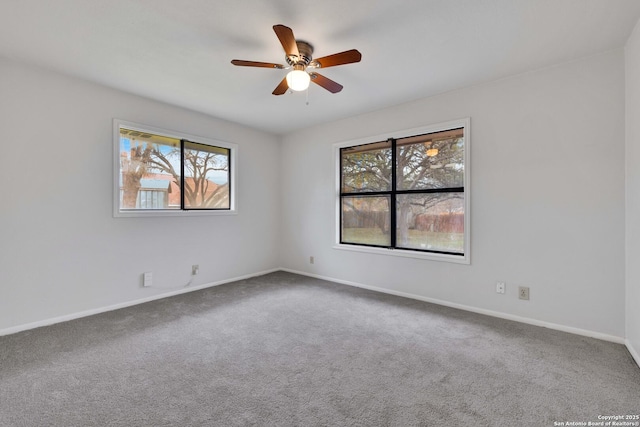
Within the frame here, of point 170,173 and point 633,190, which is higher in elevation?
point 170,173

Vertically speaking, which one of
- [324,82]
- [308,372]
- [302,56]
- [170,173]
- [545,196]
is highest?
[302,56]

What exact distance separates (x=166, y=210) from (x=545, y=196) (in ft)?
13.9

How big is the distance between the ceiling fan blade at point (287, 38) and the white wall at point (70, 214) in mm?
2340

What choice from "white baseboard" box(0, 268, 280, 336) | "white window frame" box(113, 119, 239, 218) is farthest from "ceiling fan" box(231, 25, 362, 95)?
"white baseboard" box(0, 268, 280, 336)

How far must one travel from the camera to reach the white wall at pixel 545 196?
93.4 inches

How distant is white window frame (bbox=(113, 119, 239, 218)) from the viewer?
312 centimetres

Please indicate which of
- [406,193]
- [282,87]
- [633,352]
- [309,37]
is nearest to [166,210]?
[282,87]

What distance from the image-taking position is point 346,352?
2227 mm

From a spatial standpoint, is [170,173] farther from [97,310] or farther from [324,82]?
[324,82]

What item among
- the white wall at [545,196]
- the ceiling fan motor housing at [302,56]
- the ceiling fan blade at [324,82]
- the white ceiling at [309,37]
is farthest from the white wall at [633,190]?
the ceiling fan motor housing at [302,56]

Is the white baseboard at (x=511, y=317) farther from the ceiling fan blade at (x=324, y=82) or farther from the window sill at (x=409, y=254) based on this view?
the ceiling fan blade at (x=324, y=82)

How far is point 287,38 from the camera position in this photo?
1.83 metres

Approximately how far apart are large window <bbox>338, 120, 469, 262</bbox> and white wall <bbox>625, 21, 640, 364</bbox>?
1208 millimetres

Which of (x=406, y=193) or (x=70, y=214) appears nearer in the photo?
(x=70, y=214)
